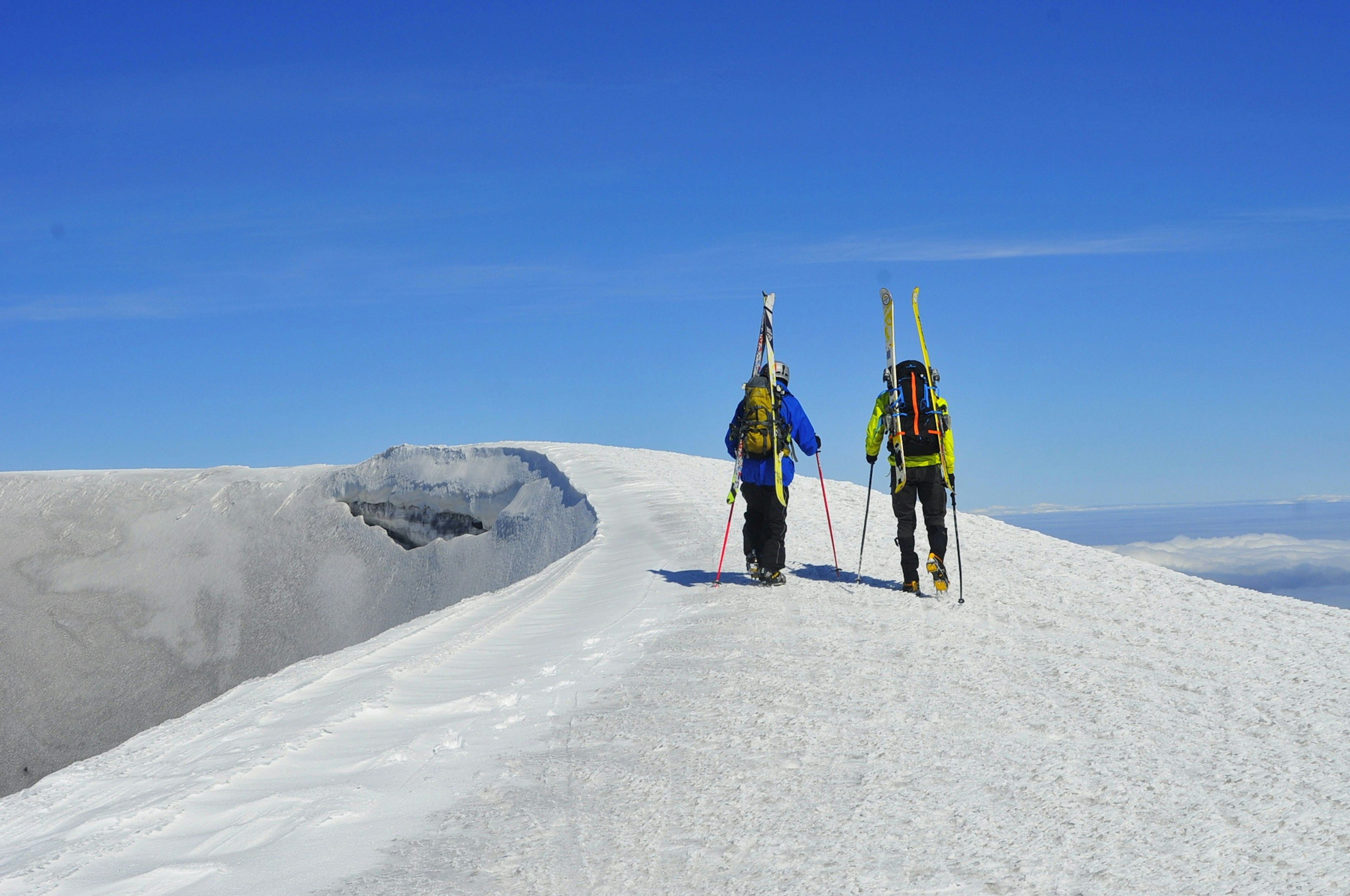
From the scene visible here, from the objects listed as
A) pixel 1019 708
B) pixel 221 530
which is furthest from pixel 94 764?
pixel 221 530

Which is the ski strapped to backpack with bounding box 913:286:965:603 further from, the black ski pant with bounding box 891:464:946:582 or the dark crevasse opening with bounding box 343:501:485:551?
the dark crevasse opening with bounding box 343:501:485:551

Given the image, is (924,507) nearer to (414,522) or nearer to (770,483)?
(770,483)

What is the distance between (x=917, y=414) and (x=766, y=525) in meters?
1.99

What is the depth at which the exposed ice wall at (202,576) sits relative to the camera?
32.4 meters

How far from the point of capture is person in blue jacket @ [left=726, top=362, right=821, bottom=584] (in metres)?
10.4

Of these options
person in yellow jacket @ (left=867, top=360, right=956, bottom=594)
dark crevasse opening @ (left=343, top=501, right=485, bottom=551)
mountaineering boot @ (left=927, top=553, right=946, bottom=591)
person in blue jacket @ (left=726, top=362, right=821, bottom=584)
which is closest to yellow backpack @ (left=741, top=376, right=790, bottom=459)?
person in blue jacket @ (left=726, top=362, right=821, bottom=584)

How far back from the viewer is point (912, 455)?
10156 mm

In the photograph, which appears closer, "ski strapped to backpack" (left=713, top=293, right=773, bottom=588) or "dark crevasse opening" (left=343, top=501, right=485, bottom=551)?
"ski strapped to backpack" (left=713, top=293, right=773, bottom=588)

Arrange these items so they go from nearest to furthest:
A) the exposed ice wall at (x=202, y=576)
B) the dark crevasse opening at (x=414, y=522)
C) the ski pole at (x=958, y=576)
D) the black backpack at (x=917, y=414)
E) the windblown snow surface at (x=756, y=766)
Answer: the windblown snow surface at (x=756, y=766)
the ski pole at (x=958, y=576)
the black backpack at (x=917, y=414)
the exposed ice wall at (x=202, y=576)
the dark crevasse opening at (x=414, y=522)

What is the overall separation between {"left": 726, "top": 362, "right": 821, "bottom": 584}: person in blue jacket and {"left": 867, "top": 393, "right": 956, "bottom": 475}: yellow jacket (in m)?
0.64

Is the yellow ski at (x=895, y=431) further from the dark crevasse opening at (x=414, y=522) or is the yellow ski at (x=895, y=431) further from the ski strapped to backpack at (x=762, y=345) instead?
the dark crevasse opening at (x=414, y=522)

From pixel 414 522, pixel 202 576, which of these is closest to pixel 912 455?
pixel 414 522

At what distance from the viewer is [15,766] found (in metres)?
32.1

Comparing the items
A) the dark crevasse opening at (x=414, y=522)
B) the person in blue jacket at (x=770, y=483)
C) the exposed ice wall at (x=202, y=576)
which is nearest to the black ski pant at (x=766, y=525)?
the person in blue jacket at (x=770, y=483)
